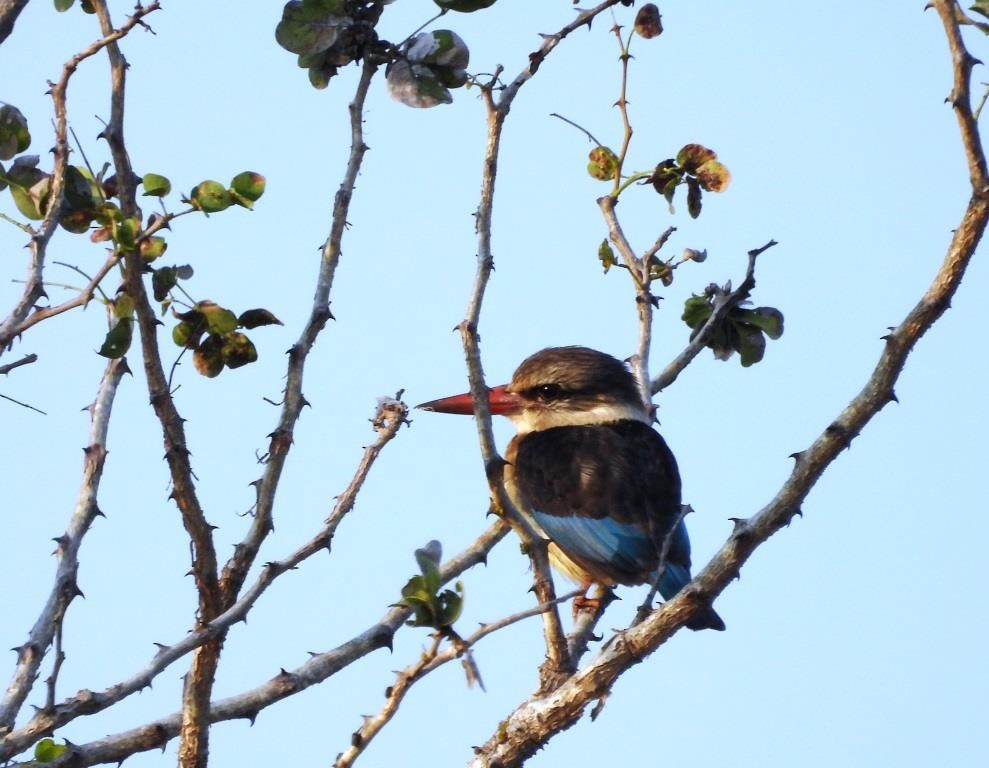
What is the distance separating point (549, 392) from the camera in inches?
236

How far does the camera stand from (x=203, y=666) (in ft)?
9.98

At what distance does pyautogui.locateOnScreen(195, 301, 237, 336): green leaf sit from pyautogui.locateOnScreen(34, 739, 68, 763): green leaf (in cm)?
104

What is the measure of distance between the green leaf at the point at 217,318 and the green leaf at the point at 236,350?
3cm

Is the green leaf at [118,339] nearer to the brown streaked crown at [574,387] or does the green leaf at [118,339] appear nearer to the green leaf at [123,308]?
the green leaf at [123,308]

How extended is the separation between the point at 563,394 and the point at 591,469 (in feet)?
2.07

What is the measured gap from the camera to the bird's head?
582 cm

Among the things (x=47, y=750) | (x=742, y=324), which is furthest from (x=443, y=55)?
(x=47, y=750)

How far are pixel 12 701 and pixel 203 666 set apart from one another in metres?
0.39

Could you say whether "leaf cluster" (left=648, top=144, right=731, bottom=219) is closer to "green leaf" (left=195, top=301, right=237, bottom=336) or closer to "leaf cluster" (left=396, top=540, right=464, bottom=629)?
"green leaf" (left=195, top=301, right=237, bottom=336)

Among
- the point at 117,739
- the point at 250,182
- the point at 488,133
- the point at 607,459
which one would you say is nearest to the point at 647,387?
the point at 607,459

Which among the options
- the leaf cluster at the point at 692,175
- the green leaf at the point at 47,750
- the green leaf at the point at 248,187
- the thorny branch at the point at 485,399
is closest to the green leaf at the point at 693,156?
the leaf cluster at the point at 692,175

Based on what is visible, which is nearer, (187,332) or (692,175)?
(187,332)

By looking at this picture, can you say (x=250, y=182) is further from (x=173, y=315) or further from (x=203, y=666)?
(x=203, y=666)

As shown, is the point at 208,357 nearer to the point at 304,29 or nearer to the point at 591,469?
the point at 304,29
